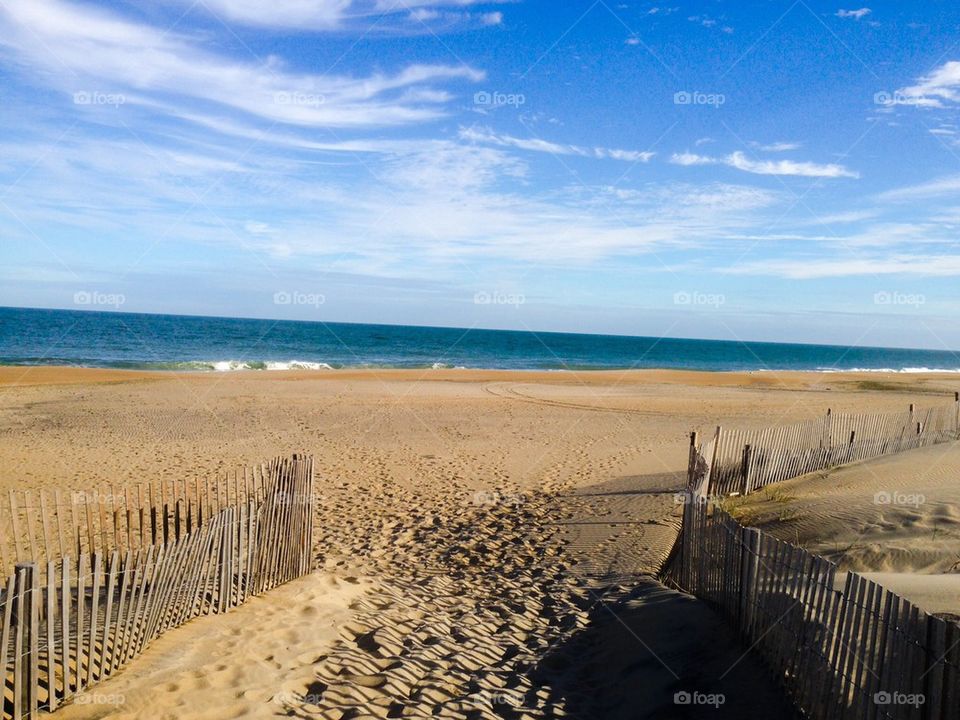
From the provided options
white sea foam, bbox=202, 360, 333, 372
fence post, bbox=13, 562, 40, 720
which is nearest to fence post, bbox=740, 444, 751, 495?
fence post, bbox=13, 562, 40, 720

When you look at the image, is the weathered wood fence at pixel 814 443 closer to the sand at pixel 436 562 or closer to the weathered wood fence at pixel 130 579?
the sand at pixel 436 562

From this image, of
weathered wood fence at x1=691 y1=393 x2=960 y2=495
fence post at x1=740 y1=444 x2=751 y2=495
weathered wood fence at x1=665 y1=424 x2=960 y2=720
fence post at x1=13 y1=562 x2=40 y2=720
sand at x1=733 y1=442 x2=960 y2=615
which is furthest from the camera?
fence post at x1=740 y1=444 x2=751 y2=495

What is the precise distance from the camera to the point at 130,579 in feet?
18.3

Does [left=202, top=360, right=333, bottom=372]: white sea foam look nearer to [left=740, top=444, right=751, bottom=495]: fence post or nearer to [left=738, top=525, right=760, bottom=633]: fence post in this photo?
[left=740, top=444, right=751, bottom=495]: fence post

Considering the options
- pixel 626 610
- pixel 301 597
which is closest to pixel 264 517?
pixel 301 597

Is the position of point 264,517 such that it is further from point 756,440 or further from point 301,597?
point 756,440

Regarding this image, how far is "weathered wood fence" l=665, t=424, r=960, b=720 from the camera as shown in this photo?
12.1 ft

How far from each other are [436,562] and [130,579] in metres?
4.40

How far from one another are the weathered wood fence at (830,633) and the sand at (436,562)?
32 cm

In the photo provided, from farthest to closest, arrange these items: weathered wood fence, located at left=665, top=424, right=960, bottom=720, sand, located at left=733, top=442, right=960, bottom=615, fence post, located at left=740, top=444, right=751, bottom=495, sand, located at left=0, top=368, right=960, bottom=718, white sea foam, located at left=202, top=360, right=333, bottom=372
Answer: white sea foam, located at left=202, top=360, right=333, bottom=372 < fence post, located at left=740, top=444, right=751, bottom=495 < sand, located at left=733, top=442, right=960, bottom=615 < sand, located at left=0, top=368, right=960, bottom=718 < weathered wood fence, located at left=665, top=424, right=960, bottom=720

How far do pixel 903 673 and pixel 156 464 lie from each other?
13753 millimetres

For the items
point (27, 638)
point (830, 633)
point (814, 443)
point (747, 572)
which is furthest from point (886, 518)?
point (27, 638)

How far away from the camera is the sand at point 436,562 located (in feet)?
18.0

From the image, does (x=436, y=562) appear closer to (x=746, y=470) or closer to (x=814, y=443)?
(x=746, y=470)
